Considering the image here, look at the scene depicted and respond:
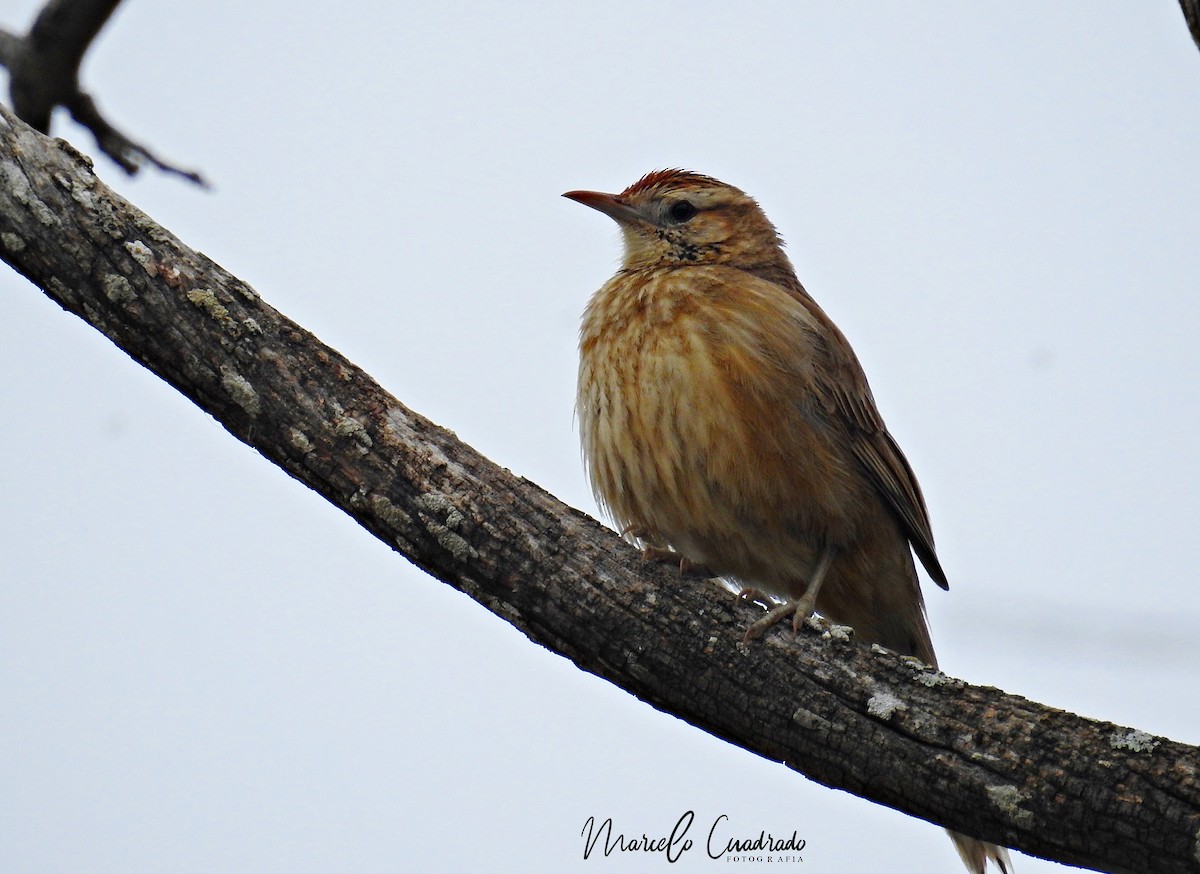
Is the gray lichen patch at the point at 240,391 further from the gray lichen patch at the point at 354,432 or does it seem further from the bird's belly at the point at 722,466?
the bird's belly at the point at 722,466

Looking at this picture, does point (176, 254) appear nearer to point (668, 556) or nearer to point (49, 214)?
point (49, 214)

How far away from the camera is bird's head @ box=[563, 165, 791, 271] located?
19.9 feet

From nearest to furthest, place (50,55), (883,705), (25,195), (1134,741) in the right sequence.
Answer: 1. (1134,741)
2. (883,705)
3. (25,195)
4. (50,55)

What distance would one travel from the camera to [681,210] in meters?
6.20

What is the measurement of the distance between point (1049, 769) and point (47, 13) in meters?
4.74

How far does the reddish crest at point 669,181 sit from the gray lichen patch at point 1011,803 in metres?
3.60

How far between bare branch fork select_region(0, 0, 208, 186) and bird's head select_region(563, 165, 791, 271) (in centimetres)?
234

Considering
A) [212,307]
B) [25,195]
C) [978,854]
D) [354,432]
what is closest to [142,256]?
[212,307]

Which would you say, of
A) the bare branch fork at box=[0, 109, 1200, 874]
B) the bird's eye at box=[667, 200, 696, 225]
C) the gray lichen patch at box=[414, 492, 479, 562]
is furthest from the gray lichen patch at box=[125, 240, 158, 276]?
the bird's eye at box=[667, 200, 696, 225]

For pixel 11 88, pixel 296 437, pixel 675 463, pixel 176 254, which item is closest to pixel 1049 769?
pixel 675 463

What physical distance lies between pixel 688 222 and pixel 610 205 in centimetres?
42

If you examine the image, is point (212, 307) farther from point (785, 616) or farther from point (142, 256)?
point (785, 616)

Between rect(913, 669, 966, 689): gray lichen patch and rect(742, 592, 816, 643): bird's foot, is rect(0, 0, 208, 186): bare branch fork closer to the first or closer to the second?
rect(742, 592, 816, 643): bird's foot

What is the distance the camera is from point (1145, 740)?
3492mm
